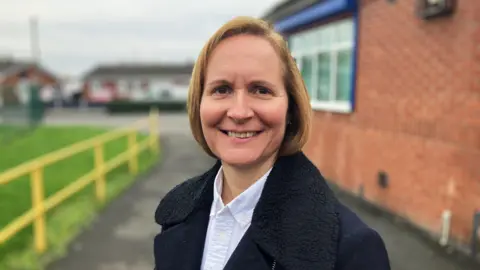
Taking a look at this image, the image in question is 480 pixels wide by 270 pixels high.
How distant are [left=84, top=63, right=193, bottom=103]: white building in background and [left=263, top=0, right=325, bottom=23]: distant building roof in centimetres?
3643

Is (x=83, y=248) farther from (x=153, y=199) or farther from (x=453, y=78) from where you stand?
(x=453, y=78)

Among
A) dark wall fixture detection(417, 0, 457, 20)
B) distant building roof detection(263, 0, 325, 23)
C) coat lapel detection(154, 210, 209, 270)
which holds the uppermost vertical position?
distant building roof detection(263, 0, 325, 23)

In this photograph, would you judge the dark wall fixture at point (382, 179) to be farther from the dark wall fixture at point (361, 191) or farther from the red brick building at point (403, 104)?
the dark wall fixture at point (361, 191)

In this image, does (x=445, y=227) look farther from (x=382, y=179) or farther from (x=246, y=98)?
A: (x=246, y=98)

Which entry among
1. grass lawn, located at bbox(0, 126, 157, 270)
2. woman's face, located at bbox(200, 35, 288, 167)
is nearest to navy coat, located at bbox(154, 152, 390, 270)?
woman's face, located at bbox(200, 35, 288, 167)

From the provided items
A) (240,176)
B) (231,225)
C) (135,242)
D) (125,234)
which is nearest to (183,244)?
(231,225)

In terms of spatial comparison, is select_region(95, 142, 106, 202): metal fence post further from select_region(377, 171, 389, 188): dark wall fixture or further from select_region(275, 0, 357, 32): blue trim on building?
select_region(275, 0, 357, 32): blue trim on building

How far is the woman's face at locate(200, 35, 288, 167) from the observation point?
4.07 feet

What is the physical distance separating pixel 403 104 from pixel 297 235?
5.32 meters

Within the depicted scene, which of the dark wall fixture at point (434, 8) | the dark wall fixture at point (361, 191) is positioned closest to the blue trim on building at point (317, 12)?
the dark wall fixture at point (434, 8)

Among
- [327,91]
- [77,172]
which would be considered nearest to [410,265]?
[327,91]

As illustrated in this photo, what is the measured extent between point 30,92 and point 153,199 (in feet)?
50.9

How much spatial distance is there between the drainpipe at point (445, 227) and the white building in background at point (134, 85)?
142ft

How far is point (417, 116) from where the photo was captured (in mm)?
5727
